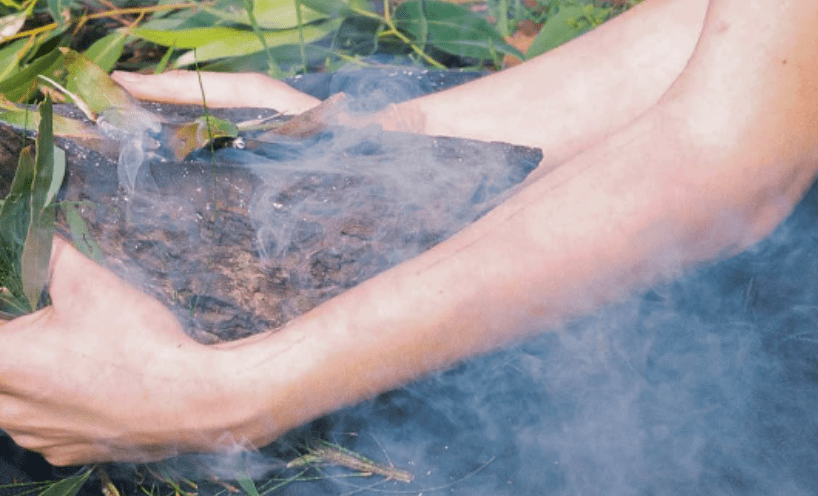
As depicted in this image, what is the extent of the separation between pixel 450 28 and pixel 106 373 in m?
1.28

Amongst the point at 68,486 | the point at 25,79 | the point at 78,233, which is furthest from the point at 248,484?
the point at 25,79

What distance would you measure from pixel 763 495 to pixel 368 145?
607mm

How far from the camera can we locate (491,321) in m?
0.94

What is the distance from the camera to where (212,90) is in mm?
1369

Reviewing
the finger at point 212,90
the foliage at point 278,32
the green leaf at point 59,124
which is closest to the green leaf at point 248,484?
the green leaf at point 59,124

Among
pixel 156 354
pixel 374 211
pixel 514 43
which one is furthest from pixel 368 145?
pixel 514 43

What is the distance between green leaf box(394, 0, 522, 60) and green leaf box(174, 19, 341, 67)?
0.16 meters

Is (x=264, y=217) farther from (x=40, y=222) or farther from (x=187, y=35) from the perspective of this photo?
(x=187, y=35)

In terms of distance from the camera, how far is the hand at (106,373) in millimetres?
916

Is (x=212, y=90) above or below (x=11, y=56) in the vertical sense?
above

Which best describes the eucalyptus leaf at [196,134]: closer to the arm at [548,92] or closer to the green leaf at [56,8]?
the arm at [548,92]

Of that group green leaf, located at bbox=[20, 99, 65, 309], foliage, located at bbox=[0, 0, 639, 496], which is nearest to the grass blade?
green leaf, located at bbox=[20, 99, 65, 309]

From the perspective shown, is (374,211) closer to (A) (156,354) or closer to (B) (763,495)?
(A) (156,354)

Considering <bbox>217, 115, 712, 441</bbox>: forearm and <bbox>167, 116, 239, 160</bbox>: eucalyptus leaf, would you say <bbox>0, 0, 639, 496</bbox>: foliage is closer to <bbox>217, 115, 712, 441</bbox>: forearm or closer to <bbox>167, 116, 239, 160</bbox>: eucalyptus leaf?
<bbox>167, 116, 239, 160</bbox>: eucalyptus leaf
